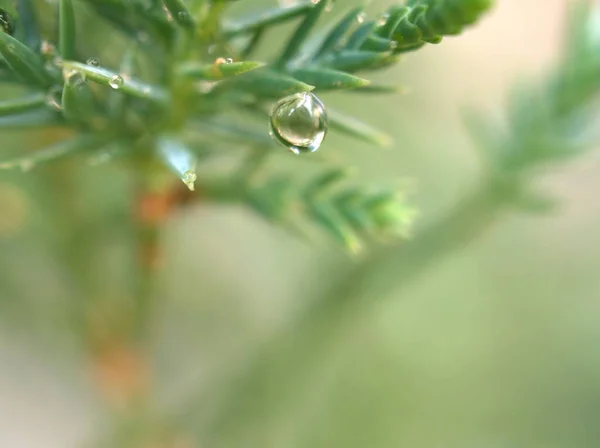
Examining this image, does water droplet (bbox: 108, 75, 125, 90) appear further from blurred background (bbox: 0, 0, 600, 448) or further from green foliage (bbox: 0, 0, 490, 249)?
blurred background (bbox: 0, 0, 600, 448)

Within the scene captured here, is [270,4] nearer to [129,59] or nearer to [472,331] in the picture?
[129,59]

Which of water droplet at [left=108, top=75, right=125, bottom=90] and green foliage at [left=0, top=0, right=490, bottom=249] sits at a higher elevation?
green foliage at [left=0, top=0, right=490, bottom=249]

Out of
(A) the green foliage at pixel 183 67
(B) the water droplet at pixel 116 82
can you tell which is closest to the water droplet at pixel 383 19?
(A) the green foliage at pixel 183 67

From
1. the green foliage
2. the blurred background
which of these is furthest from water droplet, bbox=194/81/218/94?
the blurred background

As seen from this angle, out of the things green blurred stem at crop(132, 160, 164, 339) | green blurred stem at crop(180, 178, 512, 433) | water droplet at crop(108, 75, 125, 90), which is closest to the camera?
water droplet at crop(108, 75, 125, 90)

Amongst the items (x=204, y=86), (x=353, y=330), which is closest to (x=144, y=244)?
(x=204, y=86)

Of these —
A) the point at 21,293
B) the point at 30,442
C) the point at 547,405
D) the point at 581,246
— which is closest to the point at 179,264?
the point at 21,293
